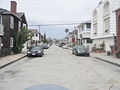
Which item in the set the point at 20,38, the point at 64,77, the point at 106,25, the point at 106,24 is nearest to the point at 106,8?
the point at 106,24

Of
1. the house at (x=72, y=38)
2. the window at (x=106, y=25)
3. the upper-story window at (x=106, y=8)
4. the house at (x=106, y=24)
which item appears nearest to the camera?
the house at (x=106, y=24)

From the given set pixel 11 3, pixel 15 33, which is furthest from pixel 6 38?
pixel 11 3

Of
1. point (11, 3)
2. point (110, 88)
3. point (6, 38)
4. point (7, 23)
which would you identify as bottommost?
point (110, 88)

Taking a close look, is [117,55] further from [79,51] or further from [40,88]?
[40,88]

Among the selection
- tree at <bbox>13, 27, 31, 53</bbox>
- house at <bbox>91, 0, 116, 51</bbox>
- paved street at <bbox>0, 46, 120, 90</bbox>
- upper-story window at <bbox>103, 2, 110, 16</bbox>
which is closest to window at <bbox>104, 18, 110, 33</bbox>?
house at <bbox>91, 0, 116, 51</bbox>

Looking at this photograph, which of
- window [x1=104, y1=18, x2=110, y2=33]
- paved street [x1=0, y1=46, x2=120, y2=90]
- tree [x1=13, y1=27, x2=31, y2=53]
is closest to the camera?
paved street [x1=0, y1=46, x2=120, y2=90]

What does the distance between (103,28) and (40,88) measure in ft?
96.8

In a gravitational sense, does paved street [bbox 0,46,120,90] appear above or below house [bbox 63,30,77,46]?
below

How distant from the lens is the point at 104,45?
3578 cm

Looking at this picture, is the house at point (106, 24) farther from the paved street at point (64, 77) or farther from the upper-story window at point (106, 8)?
the paved street at point (64, 77)

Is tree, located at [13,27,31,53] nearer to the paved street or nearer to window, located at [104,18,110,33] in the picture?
window, located at [104,18,110,33]

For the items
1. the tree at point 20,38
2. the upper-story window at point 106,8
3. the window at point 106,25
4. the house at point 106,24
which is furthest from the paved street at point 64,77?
the upper-story window at point 106,8

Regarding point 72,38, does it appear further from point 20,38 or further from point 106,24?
point 20,38

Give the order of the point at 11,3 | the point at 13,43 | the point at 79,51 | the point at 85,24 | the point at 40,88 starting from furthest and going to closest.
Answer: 1. the point at 85,24
2. the point at 11,3
3. the point at 13,43
4. the point at 79,51
5. the point at 40,88
